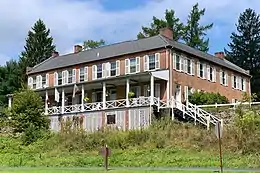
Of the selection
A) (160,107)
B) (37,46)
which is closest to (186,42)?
(37,46)

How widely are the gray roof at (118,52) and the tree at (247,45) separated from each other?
57.5ft

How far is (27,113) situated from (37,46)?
1432 inches

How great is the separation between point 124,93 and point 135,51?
13.7 ft

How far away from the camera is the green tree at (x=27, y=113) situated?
4041 centimetres

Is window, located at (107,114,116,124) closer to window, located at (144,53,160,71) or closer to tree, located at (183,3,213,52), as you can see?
window, located at (144,53,160,71)

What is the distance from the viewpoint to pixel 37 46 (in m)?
75.4

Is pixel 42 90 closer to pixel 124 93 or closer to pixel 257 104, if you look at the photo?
pixel 124 93

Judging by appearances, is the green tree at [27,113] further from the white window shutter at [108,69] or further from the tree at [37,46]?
the tree at [37,46]

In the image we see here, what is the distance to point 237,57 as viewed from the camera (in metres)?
75.8

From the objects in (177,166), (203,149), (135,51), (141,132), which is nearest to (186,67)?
(135,51)

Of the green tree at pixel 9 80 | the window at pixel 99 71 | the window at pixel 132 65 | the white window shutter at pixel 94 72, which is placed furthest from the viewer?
the green tree at pixel 9 80

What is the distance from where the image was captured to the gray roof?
4609 centimetres

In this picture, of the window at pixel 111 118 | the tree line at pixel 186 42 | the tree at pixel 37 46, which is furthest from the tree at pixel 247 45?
the window at pixel 111 118

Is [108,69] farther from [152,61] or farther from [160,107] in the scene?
[160,107]
